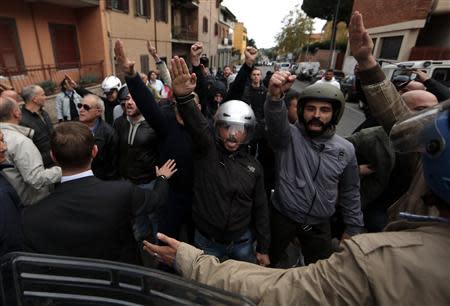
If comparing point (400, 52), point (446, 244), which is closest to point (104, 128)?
point (446, 244)

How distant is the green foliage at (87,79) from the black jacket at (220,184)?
9776 mm

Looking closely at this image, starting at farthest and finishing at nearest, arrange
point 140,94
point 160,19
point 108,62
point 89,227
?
point 160,19 → point 108,62 → point 140,94 → point 89,227

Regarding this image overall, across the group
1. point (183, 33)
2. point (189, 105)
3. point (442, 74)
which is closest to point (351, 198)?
point (189, 105)

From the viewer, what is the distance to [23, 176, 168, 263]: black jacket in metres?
1.28

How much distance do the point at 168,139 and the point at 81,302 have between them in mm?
1518

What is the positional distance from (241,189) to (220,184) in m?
0.17

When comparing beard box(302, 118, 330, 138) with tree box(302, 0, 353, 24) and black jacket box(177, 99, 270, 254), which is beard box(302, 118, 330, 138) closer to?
black jacket box(177, 99, 270, 254)

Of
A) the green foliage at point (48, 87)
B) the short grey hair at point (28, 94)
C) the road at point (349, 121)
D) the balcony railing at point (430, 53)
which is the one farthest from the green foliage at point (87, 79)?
the balcony railing at point (430, 53)

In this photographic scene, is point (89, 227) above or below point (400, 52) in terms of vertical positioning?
below

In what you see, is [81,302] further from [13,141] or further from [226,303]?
[13,141]

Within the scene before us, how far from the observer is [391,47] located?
63.9 feet

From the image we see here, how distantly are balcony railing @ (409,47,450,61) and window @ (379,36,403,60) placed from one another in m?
1.76

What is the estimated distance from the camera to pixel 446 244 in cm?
69

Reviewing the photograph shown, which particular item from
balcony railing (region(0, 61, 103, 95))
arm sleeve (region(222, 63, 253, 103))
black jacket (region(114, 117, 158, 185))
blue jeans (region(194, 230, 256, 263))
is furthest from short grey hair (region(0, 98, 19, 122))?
balcony railing (region(0, 61, 103, 95))
